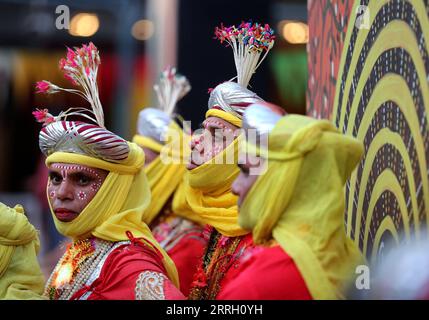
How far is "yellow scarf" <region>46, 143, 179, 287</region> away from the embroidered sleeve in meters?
0.33

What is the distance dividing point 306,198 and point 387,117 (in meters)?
1.12

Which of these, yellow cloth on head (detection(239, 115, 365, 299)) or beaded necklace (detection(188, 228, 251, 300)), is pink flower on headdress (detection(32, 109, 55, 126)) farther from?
yellow cloth on head (detection(239, 115, 365, 299))

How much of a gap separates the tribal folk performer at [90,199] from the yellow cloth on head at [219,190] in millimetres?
365

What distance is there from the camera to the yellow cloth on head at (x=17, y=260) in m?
4.63

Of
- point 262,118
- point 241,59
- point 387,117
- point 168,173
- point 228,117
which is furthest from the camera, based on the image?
point 168,173

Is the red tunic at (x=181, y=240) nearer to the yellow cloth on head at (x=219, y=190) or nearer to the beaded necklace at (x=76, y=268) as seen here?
the yellow cloth on head at (x=219, y=190)

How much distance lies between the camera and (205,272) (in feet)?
16.6

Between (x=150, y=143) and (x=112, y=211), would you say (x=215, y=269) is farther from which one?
(x=150, y=143)

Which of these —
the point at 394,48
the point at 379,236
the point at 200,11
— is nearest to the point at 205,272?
the point at 379,236

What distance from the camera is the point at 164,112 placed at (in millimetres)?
7188

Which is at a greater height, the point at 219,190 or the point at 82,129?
the point at 82,129

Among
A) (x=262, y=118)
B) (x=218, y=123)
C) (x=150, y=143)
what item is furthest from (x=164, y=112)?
(x=262, y=118)

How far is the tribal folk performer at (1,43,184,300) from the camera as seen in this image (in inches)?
185

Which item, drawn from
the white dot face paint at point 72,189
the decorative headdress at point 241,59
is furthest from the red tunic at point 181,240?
the white dot face paint at point 72,189
